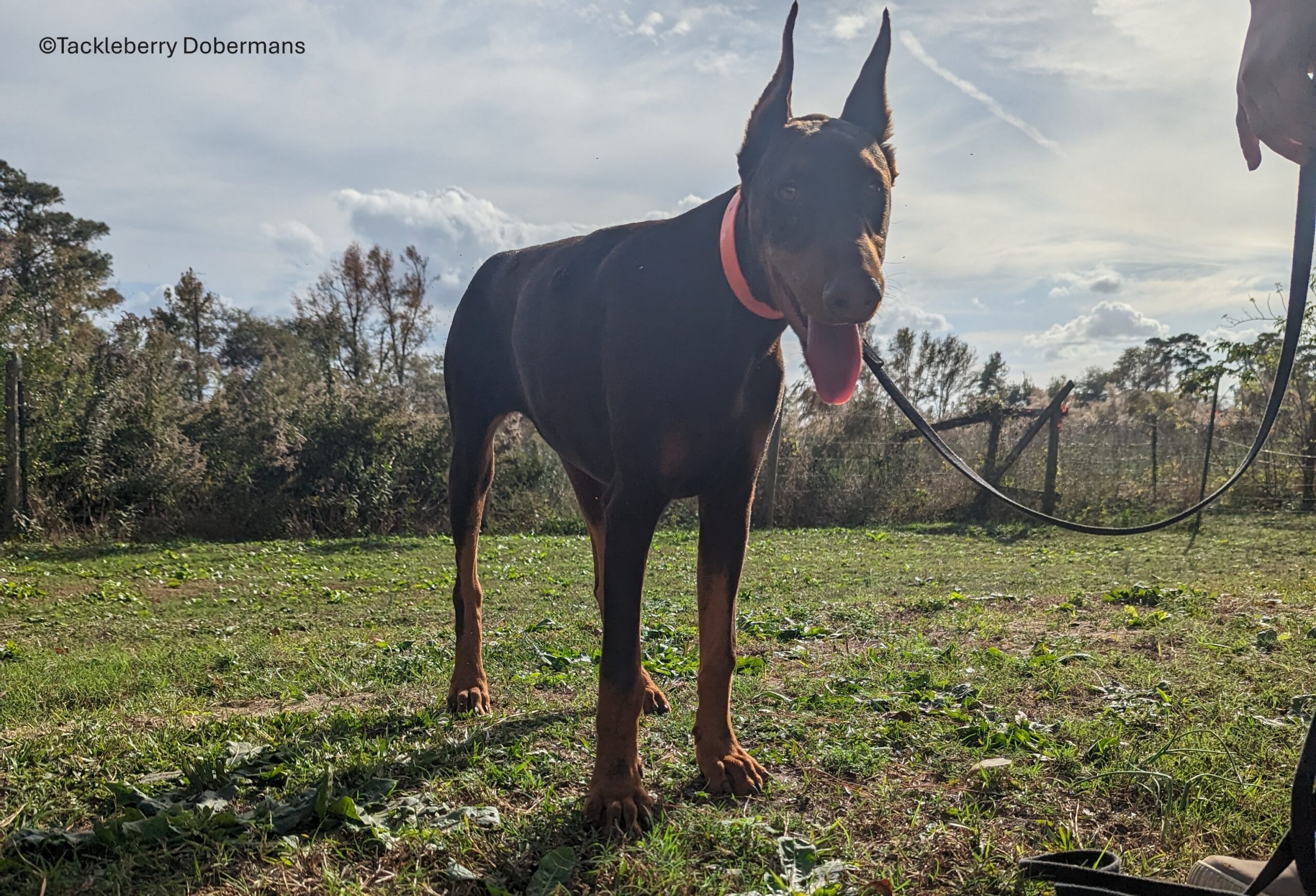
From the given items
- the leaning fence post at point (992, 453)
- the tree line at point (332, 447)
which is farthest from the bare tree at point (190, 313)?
the leaning fence post at point (992, 453)

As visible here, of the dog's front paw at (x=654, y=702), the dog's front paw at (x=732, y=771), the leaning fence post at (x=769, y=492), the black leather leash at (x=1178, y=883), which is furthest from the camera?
the leaning fence post at (x=769, y=492)

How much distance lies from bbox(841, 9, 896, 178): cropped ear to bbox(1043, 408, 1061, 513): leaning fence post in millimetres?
13894

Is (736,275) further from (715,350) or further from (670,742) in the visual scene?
(670,742)

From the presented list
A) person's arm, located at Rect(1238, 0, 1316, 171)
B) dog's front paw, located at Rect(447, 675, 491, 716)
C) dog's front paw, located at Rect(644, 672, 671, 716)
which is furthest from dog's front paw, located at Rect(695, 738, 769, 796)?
person's arm, located at Rect(1238, 0, 1316, 171)

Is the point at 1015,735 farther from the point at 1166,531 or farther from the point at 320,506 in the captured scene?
the point at 320,506

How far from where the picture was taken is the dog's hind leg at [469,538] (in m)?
3.59

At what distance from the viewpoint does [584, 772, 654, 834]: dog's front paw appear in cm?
230

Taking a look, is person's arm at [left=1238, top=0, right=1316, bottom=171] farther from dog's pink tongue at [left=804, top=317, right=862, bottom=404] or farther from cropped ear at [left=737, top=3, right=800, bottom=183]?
cropped ear at [left=737, top=3, right=800, bottom=183]

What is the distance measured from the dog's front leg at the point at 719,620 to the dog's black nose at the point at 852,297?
2.65 ft

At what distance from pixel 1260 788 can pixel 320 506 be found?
14.0 meters

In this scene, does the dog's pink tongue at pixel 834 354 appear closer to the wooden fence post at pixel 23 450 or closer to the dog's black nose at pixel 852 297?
the dog's black nose at pixel 852 297

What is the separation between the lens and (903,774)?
2.75m

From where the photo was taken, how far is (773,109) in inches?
100

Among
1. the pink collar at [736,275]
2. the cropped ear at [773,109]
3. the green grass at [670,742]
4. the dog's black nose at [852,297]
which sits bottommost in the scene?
the green grass at [670,742]
